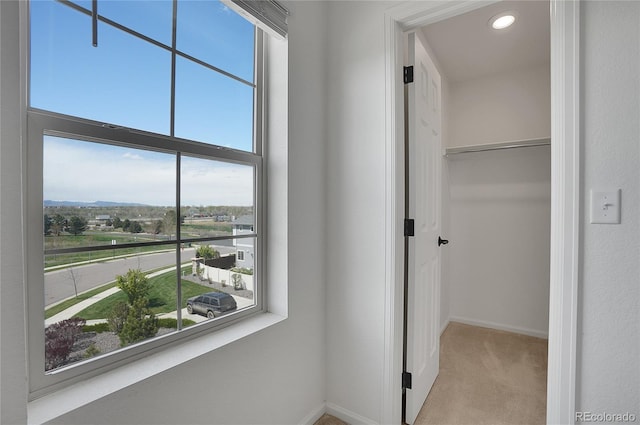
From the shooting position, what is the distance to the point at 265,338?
1.40 m

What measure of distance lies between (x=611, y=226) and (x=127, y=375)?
5.89 feet

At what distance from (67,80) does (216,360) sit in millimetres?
1115

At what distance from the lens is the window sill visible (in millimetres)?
825

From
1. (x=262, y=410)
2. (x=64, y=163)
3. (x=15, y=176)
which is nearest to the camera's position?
(x=15, y=176)

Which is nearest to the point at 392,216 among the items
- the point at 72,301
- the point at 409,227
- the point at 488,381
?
the point at 409,227

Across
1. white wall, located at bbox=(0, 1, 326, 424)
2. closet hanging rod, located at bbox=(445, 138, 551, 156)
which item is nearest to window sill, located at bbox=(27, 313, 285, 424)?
white wall, located at bbox=(0, 1, 326, 424)

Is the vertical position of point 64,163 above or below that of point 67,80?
below

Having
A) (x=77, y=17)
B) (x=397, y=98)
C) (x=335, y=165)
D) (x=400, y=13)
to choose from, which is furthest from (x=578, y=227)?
(x=77, y=17)

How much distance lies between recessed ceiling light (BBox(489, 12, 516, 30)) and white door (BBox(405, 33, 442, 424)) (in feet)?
1.96

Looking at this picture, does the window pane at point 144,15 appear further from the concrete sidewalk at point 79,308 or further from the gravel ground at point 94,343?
the gravel ground at point 94,343

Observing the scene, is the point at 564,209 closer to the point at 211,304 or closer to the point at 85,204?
the point at 211,304

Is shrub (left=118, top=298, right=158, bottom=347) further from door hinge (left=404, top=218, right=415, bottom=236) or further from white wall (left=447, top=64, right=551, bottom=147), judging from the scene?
white wall (left=447, top=64, right=551, bottom=147)

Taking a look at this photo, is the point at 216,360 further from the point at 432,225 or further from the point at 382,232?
the point at 432,225

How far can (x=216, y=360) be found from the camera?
46.9 inches
